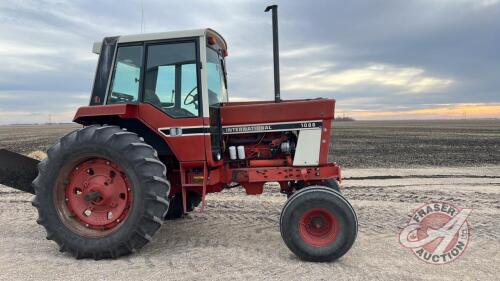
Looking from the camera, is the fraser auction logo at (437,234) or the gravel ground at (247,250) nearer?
the gravel ground at (247,250)

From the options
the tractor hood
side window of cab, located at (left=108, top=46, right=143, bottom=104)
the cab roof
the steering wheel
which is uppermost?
the cab roof

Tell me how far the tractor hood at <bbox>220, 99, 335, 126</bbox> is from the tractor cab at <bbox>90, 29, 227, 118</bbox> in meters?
0.38

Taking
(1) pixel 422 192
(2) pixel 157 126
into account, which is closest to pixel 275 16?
(2) pixel 157 126

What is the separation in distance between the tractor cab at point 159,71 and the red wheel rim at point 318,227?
5.50 feet

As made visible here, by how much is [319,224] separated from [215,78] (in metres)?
2.32

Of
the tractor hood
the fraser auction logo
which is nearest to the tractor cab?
the tractor hood

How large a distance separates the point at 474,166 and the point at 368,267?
33.8ft

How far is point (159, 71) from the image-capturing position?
16.8 ft

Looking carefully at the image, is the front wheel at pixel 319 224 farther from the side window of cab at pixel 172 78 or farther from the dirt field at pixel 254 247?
the side window of cab at pixel 172 78

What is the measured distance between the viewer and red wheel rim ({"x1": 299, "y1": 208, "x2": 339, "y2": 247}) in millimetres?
4695

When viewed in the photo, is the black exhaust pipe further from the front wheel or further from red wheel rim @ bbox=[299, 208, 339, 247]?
red wheel rim @ bbox=[299, 208, 339, 247]

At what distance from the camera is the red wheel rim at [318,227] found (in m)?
4.70

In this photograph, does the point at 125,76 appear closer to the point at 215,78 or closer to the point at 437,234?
the point at 215,78

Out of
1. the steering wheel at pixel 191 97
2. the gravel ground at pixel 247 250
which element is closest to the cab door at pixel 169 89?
the steering wheel at pixel 191 97
